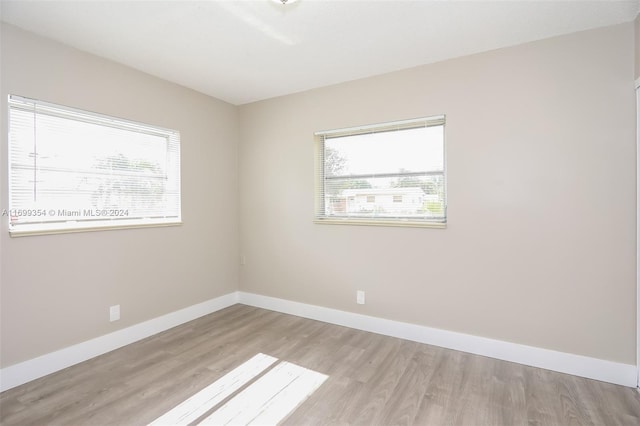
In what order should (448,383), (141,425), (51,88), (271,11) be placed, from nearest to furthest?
(141,425) → (271,11) → (448,383) → (51,88)

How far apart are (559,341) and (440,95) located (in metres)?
2.23

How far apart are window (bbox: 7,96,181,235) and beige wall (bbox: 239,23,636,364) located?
1.71 metres

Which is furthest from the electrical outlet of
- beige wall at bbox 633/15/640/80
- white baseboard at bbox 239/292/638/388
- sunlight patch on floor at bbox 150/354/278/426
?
beige wall at bbox 633/15/640/80

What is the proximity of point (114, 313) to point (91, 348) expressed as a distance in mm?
305

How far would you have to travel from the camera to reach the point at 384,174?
10.6ft

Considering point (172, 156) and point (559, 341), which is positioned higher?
point (172, 156)

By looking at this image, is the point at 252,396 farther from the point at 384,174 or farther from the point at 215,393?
the point at 384,174

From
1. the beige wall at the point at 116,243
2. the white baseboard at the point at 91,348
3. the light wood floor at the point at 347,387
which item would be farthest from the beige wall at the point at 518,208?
the white baseboard at the point at 91,348

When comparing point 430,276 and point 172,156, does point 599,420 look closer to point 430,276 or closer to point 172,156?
point 430,276

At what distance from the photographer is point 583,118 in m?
2.38

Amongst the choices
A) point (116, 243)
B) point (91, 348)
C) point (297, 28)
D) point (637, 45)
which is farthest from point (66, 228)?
point (637, 45)

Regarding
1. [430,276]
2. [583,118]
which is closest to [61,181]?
[430,276]

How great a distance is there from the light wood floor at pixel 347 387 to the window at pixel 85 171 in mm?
1179

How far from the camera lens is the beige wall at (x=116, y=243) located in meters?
2.29
